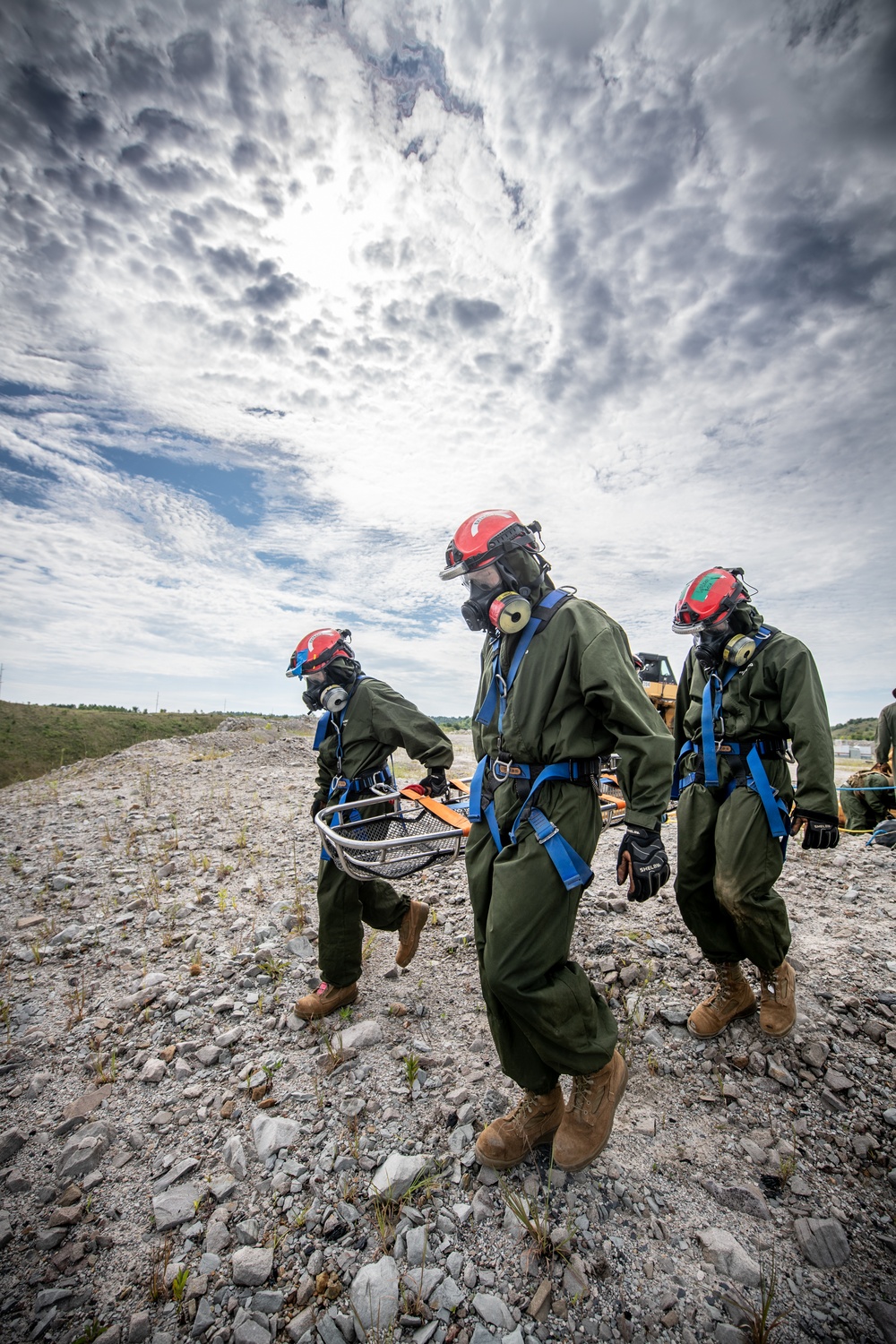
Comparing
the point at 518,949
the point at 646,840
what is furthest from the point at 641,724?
the point at 518,949

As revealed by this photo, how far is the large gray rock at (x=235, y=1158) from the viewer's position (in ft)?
8.85

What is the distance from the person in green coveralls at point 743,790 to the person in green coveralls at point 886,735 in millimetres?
7185

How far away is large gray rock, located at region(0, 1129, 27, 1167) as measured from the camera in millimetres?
2884

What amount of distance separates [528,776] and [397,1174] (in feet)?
6.62

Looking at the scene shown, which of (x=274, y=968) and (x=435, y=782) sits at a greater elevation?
(x=435, y=782)

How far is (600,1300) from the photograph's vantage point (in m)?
1.99

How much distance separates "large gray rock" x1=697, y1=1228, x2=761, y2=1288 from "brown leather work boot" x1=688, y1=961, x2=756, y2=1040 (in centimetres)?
120

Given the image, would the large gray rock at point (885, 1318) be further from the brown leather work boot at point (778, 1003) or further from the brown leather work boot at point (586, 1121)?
the brown leather work boot at point (778, 1003)

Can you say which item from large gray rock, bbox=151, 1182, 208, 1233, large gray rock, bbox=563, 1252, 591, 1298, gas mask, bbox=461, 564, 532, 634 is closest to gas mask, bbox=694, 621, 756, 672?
gas mask, bbox=461, 564, 532, 634

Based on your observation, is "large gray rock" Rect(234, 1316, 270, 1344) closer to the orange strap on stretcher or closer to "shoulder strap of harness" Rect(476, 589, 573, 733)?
the orange strap on stretcher

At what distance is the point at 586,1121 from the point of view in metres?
2.53

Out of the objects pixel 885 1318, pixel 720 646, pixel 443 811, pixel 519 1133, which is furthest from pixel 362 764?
pixel 885 1318

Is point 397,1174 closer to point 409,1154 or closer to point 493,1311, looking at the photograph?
point 409,1154

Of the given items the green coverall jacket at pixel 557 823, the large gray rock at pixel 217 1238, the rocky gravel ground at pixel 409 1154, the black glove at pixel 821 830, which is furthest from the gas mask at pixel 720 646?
the large gray rock at pixel 217 1238
